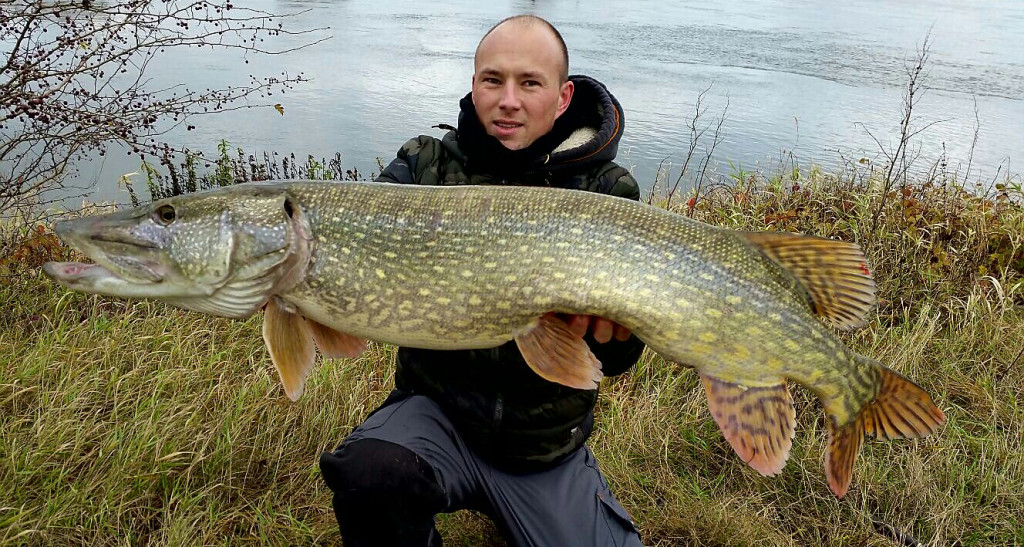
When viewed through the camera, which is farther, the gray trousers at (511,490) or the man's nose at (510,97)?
the man's nose at (510,97)

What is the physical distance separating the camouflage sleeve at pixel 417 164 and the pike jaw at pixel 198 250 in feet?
1.58

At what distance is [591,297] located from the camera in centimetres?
161

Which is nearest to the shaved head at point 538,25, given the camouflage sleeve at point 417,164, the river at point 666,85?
the camouflage sleeve at point 417,164

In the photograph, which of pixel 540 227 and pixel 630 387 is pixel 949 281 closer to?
pixel 630 387

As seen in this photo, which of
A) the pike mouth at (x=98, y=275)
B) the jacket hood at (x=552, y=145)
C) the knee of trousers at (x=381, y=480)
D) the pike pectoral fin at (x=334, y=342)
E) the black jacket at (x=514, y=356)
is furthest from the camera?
the jacket hood at (x=552, y=145)

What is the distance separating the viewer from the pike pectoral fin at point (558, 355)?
166 cm

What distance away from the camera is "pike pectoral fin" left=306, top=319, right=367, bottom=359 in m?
1.78

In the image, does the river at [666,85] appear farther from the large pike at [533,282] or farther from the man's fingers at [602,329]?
the man's fingers at [602,329]

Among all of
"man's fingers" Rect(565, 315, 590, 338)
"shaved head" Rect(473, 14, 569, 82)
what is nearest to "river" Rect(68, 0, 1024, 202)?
"shaved head" Rect(473, 14, 569, 82)

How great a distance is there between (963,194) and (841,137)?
9.82 ft

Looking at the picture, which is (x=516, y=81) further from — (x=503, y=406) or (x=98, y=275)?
(x=98, y=275)

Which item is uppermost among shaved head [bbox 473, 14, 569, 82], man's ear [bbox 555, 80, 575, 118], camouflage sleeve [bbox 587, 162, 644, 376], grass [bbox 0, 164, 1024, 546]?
shaved head [bbox 473, 14, 569, 82]

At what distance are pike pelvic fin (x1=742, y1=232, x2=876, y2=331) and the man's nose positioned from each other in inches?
30.3

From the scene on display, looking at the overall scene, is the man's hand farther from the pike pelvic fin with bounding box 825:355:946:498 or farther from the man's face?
the man's face
